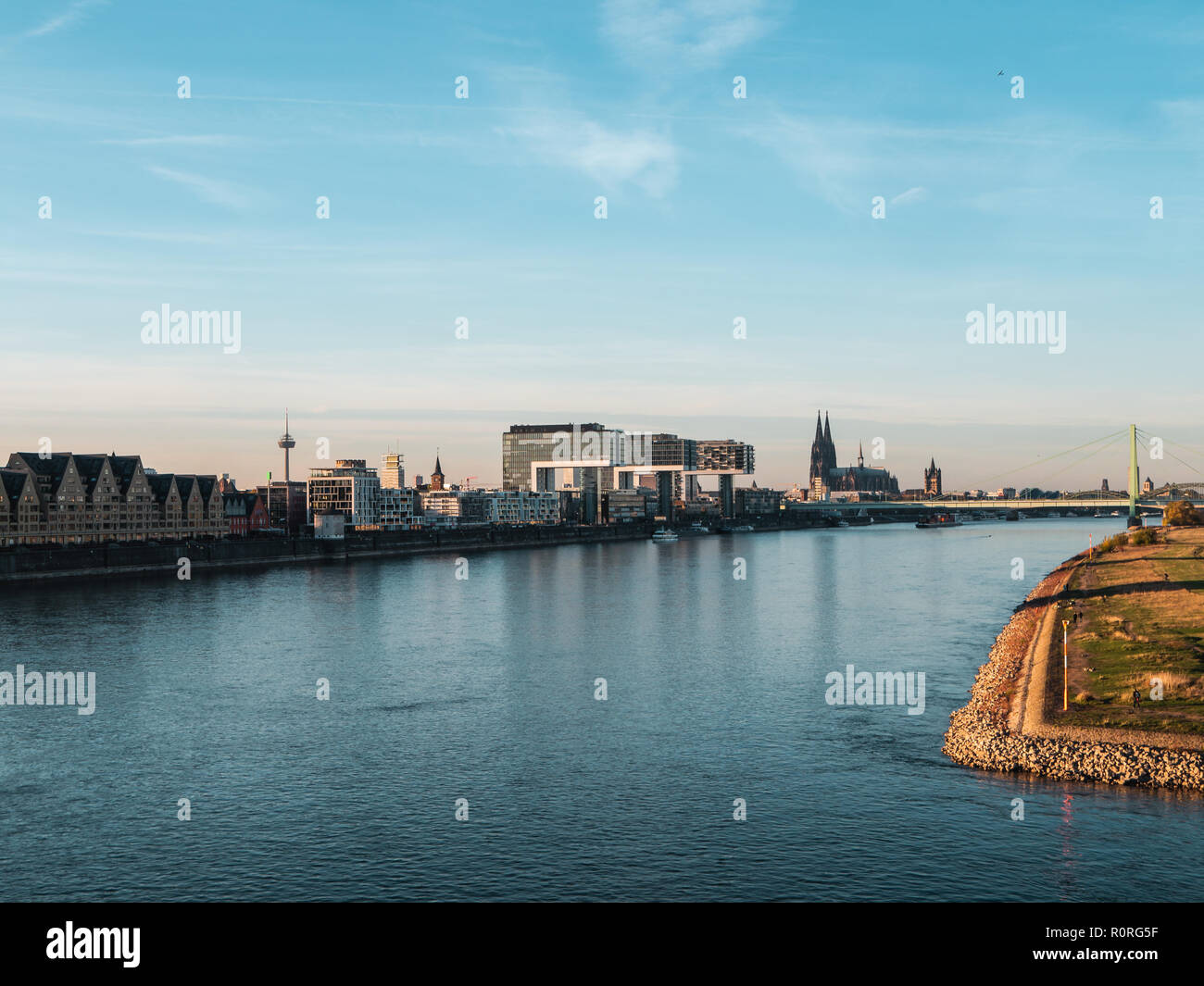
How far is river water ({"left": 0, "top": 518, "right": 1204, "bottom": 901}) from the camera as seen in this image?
Result: 22.8m

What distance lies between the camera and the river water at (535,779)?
22.8 m

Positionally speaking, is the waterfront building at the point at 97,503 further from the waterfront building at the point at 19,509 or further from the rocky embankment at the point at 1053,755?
the rocky embankment at the point at 1053,755

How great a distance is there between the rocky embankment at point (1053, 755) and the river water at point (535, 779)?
2.52ft

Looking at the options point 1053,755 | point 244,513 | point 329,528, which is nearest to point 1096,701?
point 1053,755

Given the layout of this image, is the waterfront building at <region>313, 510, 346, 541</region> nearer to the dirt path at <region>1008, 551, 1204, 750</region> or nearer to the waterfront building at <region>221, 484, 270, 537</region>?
the waterfront building at <region>221, 484, 270, 537</region>

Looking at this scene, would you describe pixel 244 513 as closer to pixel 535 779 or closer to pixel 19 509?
pixel 19 509

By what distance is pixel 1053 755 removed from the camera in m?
29.5

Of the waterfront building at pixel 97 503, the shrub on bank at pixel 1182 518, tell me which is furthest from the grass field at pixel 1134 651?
the waterfront building at pixel 97 503

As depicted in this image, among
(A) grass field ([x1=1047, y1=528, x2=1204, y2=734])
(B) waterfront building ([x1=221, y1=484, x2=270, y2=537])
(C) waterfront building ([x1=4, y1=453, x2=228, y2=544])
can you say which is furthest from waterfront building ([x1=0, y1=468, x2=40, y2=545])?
(A) grass field ([x1=1047, y1=528, x2=1204, y2=734])

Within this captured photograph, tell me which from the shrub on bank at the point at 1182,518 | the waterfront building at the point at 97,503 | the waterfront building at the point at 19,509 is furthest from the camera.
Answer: the shrub on bank at the point at 1182,518

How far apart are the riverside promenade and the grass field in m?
0.06
